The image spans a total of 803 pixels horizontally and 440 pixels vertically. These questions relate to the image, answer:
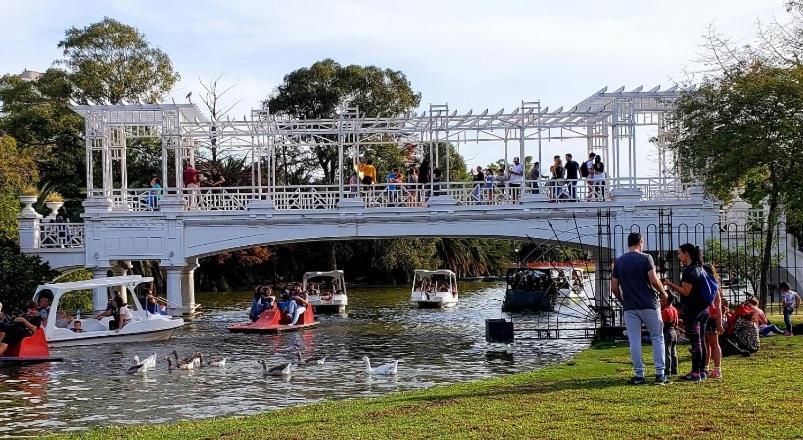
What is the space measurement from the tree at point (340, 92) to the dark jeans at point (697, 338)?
44.7 m

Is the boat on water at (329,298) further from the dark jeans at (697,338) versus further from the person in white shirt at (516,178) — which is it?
the dark jeans at (697,338)

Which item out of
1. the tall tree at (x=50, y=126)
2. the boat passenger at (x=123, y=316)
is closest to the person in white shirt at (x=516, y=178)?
the boat passenger at (x=123, y=316)

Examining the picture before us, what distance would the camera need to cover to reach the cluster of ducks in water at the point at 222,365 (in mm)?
22234

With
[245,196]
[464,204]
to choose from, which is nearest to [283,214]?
[245,196]

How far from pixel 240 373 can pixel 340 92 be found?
37.6 meters

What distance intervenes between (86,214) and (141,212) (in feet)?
6.30

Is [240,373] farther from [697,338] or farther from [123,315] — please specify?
[697,338]

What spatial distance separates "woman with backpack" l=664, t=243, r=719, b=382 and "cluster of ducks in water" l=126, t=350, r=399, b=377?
853 cm

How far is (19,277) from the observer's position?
35.3m

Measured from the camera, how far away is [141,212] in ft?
118

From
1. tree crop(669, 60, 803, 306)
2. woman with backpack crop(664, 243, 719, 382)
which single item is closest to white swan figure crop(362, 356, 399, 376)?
woman with backpack crop(664, 243, 719, 382)

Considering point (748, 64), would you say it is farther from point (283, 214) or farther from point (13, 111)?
point (13, 111)

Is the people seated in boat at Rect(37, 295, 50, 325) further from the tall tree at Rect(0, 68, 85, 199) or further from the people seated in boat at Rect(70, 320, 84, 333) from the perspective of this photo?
the tall tree at Rect(0, 68, 85, 199)

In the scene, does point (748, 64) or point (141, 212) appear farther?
point (141, 212)
